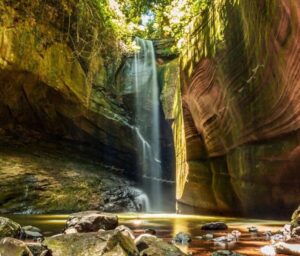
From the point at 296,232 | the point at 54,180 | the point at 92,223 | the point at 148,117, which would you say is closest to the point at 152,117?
the point at 148,117

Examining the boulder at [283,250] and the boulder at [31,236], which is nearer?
the boulder at [283,250]

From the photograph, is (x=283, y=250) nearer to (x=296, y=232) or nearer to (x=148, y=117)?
(x=296, y=232)

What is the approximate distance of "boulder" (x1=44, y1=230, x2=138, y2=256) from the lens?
123 inches

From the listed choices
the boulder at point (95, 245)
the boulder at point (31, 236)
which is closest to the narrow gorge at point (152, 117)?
the boulder at point (95, 245)

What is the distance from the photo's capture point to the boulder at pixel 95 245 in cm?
312

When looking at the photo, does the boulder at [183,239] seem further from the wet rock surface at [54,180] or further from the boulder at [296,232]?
the wet rock surface at [54,180]

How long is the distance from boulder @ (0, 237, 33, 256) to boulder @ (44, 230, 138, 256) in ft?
0.77

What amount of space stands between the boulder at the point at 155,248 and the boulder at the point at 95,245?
0.16m

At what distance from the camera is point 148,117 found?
737 inches

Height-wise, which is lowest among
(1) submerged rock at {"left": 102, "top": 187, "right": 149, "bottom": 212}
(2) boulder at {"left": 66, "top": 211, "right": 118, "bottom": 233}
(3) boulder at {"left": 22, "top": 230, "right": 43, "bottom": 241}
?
(3) boulder at {"left": 22, "top": 230, "right": 43, "bottom": 241}

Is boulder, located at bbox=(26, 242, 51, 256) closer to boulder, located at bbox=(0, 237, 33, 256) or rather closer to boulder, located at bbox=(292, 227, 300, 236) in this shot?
boulder, located at bbox=(0, 237, 33, 256)

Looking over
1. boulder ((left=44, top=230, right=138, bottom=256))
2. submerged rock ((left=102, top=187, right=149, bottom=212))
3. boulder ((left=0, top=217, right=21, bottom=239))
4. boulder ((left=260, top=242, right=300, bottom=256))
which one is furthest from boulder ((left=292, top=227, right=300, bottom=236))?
submerged rock ((left=102, top=187, right=149, bottom=212))

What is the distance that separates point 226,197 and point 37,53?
8.01m

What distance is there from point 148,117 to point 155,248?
15.3 meters
